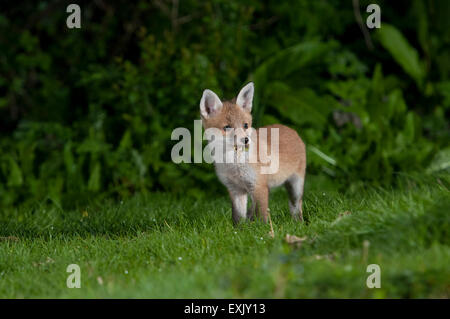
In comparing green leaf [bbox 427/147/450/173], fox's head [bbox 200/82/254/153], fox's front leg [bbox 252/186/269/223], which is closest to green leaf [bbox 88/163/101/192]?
fox's head [bbox 200/82/254/153]

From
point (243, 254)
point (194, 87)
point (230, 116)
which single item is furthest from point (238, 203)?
point (194, 87)

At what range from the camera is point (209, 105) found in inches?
195

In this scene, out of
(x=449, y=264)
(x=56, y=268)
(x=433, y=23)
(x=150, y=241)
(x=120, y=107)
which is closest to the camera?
(x=449, y=264)

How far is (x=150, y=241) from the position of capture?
4.48 metres

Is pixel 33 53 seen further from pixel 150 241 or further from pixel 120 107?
pixel 150 241

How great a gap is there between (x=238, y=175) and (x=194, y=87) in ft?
9.73

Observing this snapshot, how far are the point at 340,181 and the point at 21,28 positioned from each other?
566 centimetres

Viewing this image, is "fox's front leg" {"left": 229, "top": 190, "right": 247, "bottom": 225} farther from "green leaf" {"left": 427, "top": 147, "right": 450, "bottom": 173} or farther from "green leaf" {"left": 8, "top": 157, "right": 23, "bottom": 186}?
"green leaf" {"left": 8, "top": 157, "right": 23, "bottom": 186}

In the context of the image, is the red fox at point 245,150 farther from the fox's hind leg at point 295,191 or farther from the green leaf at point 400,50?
the green leaf at point 400,50

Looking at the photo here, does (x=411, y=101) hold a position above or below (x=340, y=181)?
above

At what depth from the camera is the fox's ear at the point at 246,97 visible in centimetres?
488

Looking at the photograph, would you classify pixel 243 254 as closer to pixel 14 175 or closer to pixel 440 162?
pixel 440 162
